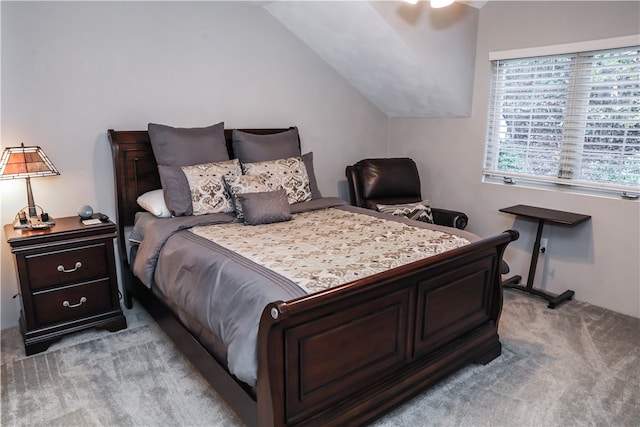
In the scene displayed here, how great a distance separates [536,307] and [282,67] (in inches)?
113

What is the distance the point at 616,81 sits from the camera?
3021 mm

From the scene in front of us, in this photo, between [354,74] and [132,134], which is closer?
[132,134]

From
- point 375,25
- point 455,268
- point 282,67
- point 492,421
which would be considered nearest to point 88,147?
point 282,67

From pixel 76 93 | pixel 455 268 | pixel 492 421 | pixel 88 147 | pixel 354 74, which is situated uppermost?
pixel 354 74

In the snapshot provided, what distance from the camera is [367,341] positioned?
1900 mm

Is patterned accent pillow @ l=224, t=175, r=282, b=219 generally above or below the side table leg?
above

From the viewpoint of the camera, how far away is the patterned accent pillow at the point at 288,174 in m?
3.14

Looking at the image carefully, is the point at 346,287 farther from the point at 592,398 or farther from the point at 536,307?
the point at 536,307

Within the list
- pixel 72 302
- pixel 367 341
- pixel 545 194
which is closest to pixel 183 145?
pixel 72 302

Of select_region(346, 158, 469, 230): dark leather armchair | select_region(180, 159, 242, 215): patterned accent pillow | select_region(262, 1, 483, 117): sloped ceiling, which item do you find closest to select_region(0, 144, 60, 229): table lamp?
select_region(180, 159, 242, 215): patterned accent pillow

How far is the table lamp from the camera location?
248cm

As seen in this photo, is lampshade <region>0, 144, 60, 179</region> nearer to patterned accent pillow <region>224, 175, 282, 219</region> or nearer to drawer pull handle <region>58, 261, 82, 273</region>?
drawer pull handle <region>58, 261, 82, 273</region>

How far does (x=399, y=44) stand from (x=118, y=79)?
2.10 meters

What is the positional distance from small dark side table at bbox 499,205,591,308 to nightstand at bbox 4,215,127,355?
9.65ft
